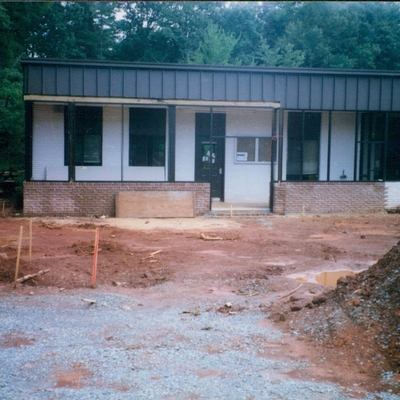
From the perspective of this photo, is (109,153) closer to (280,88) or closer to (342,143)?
(280,88)

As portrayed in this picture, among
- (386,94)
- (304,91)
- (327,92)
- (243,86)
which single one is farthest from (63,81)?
(386,94)

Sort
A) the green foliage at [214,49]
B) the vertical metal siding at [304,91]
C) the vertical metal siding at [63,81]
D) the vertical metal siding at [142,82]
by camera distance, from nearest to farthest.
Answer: the vertical metal siding at [63,81] → the vertical metal siding at [142,82] → the vertical metal siding at [304,91] → the green foliage at [214,49]

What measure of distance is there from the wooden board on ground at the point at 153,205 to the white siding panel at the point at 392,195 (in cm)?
760

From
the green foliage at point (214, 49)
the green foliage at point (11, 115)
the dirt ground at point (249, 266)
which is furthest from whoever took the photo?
the green foliage at point (214, 49)

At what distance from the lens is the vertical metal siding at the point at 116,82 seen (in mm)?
18797

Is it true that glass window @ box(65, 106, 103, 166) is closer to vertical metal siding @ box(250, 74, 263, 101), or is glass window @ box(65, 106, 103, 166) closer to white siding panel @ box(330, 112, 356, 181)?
vertical metal siding @ box(250, 74, 263, 101)

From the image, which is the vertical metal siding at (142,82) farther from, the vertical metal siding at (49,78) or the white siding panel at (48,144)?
the white siding panel at (48,144)

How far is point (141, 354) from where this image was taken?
6.25 m

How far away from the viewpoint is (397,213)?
2078 cm

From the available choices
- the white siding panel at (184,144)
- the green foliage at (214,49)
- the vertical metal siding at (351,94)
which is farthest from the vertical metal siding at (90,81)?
the green foliage at (214,49)

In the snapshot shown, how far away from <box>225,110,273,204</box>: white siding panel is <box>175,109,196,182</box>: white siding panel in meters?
1.43

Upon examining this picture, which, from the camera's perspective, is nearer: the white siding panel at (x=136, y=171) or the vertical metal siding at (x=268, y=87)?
the vertical metal siding at (x=268, y=87)

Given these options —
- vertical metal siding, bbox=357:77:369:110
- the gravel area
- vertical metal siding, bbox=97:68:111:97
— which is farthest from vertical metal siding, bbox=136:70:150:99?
the gravel area

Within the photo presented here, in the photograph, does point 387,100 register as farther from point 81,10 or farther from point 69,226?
point 81,10
